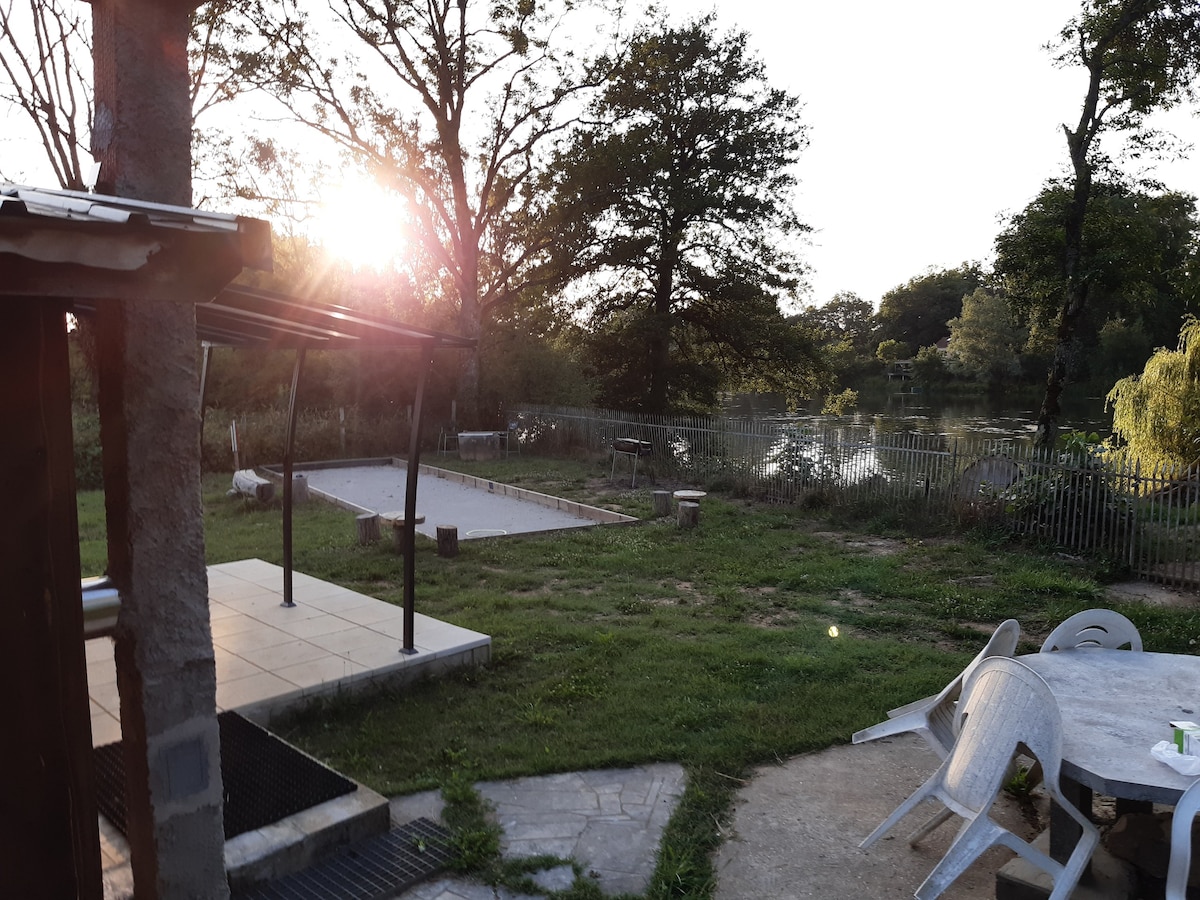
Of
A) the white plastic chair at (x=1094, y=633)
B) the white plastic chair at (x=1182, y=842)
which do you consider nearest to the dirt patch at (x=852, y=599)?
the white plastic chair at (x=1094, y=633)

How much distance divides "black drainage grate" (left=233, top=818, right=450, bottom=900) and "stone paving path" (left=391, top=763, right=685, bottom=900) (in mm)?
95

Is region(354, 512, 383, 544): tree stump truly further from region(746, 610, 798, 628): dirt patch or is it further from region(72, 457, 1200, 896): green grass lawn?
region(746, 610, 798, 628): dirt patch

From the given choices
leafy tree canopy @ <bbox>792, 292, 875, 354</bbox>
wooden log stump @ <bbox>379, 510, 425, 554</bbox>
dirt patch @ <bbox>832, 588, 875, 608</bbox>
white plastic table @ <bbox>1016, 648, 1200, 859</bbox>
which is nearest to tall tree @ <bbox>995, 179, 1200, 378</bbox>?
dirt patch @ <bbox>832, 588, 875, 608</bbox>

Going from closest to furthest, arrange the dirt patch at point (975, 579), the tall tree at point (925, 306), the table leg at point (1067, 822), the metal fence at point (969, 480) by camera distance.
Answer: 1. the table leg at point (1067, 822)
2. the dirt patch at point (975, 579)
3. the metal fence at point (969, 480)
4. the tall tree at point (925, 306)

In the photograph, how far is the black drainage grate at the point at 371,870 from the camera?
3.33 metres

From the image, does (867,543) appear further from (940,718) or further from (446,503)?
(940,718)

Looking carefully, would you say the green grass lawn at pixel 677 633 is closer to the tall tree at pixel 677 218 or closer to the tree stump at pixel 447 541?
the tree stump at pixel 447 541

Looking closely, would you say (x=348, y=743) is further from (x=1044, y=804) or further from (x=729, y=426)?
(x=729, y=426)

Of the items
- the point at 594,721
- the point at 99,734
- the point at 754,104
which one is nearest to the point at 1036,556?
the point at 594,721

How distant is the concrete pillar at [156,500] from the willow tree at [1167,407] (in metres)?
13.9

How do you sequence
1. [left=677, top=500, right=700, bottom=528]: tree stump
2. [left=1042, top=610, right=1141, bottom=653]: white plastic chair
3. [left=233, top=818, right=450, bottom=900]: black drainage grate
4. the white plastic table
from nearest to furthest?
the white plastic table < [left=233, top=818, right=450, bottom=900]: black drainage grate < [left=1042, top=610, right=1141, bottom=653]: white plastic chair < [left=677, top=500, right=700, bottom=528]: tree stump

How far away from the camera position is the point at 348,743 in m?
4.66

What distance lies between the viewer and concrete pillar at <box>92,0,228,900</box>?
237 centimetres

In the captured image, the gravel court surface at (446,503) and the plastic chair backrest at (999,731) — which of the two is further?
the gravel court surface at (446,503)
